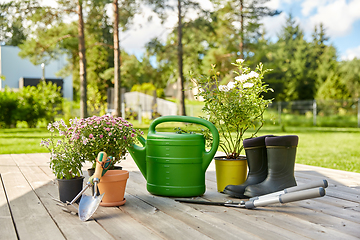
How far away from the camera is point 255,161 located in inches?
98.6

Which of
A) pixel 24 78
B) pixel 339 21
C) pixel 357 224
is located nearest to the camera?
pixel 357 224

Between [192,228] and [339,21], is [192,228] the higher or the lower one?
the lower one

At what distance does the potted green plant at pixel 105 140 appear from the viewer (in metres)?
2.19

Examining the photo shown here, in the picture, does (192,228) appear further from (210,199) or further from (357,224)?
(357,224)

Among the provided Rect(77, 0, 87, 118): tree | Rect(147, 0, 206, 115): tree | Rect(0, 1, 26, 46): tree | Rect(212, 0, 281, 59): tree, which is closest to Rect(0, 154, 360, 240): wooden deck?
Rect(77, 0, 87, 118): tree

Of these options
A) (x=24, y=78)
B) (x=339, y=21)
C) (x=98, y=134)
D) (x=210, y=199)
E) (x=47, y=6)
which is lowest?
(x=210, y=199)

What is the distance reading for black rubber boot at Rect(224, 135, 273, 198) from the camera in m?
2.48

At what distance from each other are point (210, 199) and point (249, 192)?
272 millimetres

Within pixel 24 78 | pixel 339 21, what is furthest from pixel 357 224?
pixel 339 21

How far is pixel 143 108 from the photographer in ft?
50.3

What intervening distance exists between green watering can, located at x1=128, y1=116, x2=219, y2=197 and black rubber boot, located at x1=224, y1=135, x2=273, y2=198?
23 centimetres

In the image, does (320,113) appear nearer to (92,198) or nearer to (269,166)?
(269,166)

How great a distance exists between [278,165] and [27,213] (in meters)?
1.61

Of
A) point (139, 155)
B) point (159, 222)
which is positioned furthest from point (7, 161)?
point (159, 222)
